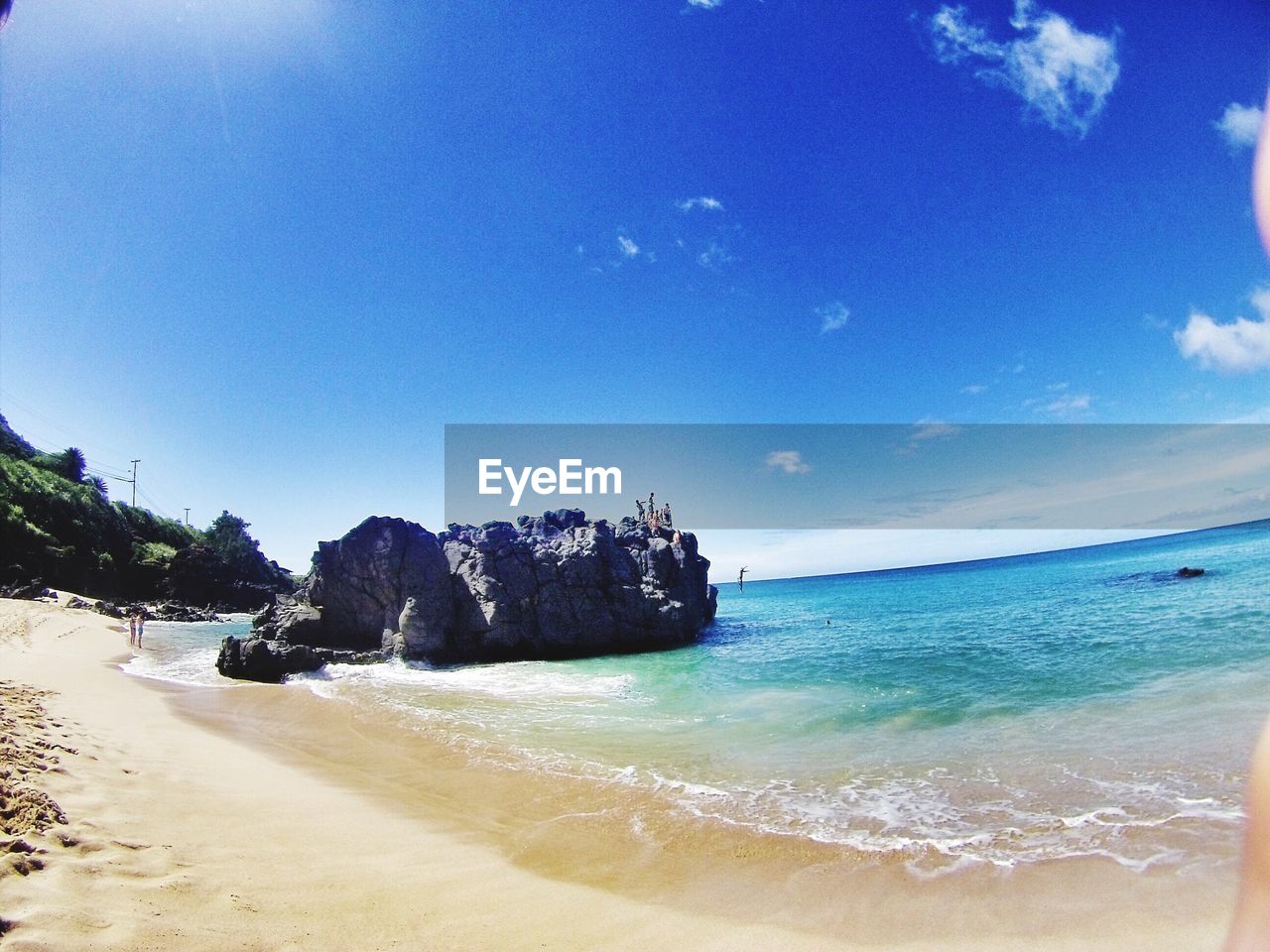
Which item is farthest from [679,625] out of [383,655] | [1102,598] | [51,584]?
[51,584]

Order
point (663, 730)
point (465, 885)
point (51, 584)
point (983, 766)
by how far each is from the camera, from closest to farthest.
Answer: point (465, 885) < point (983, 766) < point (663, 730) < point (51, 584)

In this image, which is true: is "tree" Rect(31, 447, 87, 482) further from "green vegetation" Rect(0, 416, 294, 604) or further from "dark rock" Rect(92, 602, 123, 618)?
"dark rock" Rect(92, 602, 123, 618)

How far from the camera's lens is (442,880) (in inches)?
263

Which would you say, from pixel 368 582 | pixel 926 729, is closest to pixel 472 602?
pixel 368 582

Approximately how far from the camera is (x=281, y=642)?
28406 mm

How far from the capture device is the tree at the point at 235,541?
87.9 m

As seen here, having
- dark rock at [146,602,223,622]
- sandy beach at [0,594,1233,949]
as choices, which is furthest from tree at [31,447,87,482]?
sandy beach at [0,594,1233,949]

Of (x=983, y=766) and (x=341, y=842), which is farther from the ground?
(x=341, y=842)

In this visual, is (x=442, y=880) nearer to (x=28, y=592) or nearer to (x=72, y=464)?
(x=28, y=592)

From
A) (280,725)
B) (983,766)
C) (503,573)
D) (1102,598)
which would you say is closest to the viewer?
(983,766)

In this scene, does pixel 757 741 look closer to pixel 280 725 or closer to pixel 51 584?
pixel 280 725

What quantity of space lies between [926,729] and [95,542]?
3704 inches

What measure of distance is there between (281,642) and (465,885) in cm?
2774

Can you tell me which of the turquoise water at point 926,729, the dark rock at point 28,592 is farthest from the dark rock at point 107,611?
the turquoise water at point 926,729
